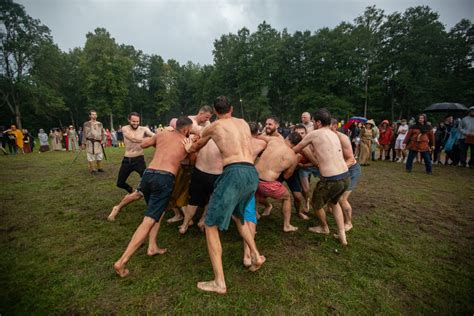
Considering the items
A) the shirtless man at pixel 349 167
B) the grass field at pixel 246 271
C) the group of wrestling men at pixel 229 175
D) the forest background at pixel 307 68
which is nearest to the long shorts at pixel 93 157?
the grass field at pixel 246 271

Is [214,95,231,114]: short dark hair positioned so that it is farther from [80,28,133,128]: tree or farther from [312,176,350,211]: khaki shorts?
[80,28,133,128]: tree

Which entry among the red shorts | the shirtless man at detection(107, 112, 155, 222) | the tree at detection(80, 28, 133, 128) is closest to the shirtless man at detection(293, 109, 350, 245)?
the red shorts

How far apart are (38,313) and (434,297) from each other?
420cm

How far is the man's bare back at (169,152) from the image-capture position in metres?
3.05

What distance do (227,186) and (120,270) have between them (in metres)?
1.68

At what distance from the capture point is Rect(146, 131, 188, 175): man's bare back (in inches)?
120

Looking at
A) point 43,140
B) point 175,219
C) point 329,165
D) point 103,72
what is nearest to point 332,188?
point 329,165

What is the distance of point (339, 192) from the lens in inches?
136

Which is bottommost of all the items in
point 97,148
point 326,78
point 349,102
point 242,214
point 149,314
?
point 149,314

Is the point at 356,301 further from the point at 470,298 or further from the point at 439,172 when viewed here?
the point at 439,172

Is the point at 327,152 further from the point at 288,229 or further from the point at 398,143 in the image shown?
the point at 398,143

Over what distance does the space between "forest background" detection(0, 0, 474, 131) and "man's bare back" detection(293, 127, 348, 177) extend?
3118 cm

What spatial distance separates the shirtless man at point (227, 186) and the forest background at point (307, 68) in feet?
106

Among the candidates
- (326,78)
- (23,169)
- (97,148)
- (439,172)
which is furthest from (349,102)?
(23,169)
